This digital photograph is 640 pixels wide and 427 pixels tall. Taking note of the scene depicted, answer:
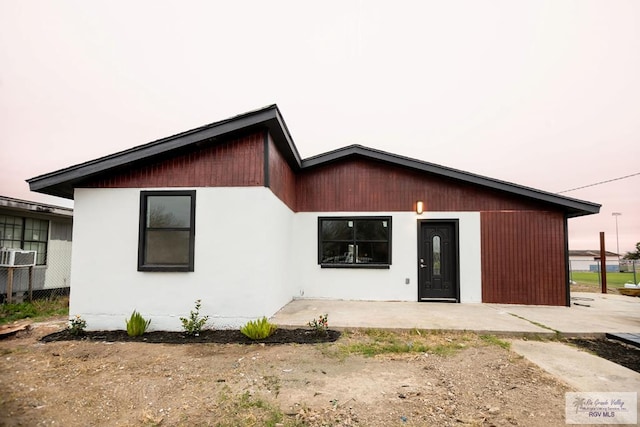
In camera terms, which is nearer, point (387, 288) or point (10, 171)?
point (387, 288)

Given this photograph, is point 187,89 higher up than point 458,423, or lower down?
higher up

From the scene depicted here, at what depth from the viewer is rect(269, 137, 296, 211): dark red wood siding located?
618 centimetres

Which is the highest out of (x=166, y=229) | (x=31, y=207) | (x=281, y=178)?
(x=281, y=178)

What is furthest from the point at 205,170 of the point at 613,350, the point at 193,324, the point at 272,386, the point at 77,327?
the point at 613,350

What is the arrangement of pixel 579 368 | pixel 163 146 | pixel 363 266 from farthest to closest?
1. pixel 363 266
2. pixel 163 146
3. pixel 579 368

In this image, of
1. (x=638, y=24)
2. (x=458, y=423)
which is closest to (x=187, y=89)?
(x=458, y=423)

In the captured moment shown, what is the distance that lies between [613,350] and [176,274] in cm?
699

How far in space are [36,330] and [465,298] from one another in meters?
9.33

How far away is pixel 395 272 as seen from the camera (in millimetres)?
8398

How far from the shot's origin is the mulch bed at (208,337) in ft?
16.2

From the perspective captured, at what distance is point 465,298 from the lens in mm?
8180

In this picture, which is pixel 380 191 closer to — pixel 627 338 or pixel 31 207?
pixel 627 338

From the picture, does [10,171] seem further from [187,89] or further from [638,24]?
[638,24]

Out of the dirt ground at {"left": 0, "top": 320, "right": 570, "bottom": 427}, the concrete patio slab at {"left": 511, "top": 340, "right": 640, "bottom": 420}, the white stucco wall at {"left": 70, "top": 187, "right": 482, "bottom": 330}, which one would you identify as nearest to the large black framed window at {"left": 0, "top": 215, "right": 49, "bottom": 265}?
the white stucco wall at {"left": 70, "top": 187, "right": 482, "bottom": 330}
